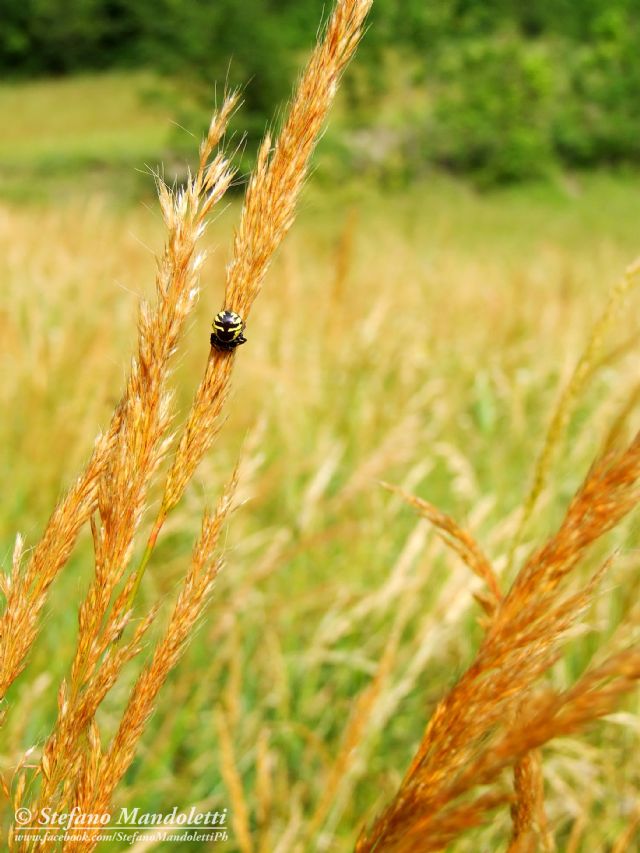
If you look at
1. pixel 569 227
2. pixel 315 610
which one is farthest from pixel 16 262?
pixel 569 227

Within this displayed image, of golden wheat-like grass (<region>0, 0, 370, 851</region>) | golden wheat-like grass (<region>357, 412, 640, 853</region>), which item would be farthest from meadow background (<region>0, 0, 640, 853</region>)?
golden wheat-like grass (<region>357, 412, 640, 853</region>)

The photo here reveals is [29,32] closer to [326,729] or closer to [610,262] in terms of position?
[610,262]

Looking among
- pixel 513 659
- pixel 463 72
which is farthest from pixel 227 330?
pixel 463 72

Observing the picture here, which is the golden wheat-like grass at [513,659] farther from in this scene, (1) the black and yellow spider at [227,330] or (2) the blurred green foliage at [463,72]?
(2) the blurred green foliage at [463,72]

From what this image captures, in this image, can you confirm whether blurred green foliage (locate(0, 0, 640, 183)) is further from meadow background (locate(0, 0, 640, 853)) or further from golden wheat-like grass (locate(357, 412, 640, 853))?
golden wheat-like grass (locate(357, 412, 640, 853))

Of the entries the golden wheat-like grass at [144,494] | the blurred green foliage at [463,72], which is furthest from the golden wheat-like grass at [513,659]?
the blurred green foliage at [463,72]

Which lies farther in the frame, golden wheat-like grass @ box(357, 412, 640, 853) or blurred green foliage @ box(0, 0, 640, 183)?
blurred green foliage @ box(0, 0, 640, 183)

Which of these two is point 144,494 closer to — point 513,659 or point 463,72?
point 513,659
